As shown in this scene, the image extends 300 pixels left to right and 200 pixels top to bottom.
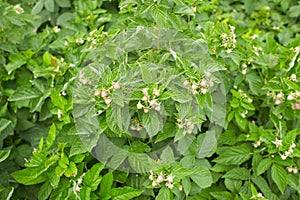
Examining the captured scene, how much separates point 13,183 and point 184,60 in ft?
2.91

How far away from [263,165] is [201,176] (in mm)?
243

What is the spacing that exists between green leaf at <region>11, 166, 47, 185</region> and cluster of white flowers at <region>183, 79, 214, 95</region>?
1.75ft

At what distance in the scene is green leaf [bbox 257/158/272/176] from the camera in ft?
4.64

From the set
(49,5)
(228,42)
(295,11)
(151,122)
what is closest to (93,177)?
(151,122)

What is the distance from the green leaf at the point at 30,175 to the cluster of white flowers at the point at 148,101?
0.41 meters

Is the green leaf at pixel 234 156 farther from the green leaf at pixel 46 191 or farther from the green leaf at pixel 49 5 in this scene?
the green leaf at pixel 49 5

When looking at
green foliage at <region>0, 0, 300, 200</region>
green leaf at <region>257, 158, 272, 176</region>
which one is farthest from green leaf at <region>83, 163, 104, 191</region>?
green leaf at <region>257, 158, 272, 176</region>

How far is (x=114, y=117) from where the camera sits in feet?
3.82

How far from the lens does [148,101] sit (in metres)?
1.14

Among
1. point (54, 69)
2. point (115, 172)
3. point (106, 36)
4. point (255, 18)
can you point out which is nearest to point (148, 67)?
point (106, 36)

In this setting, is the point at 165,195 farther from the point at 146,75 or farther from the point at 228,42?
the point at 228,42

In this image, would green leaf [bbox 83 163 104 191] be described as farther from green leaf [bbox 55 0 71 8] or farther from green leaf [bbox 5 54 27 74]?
green leaf [bbox 55 0 71 8]

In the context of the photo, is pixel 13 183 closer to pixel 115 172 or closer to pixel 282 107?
pixel 115 172

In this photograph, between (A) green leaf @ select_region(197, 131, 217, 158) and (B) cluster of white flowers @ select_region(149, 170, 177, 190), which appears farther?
(A) green leaf @ select_region(197, 131, 217, 158)
